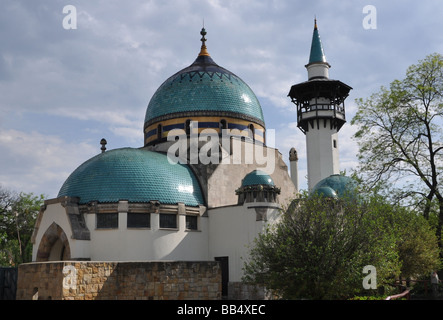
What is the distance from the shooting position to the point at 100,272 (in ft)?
74.1

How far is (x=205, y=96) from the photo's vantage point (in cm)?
3772

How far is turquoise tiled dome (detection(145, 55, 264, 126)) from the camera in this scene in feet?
123

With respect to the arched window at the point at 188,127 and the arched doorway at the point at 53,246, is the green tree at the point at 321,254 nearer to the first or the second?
the arched doorway at the point at 53,246

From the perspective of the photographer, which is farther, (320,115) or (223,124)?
(320,115)

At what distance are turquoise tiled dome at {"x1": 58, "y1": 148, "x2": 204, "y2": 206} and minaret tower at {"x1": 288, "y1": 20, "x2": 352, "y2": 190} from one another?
12402mm

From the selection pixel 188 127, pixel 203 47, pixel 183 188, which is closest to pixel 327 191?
pixel 183 188

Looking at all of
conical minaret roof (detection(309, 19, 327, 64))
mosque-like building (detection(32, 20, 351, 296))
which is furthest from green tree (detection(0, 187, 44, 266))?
conical minaret roof (detection(309, 19, 327, 64))

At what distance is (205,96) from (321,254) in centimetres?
2170

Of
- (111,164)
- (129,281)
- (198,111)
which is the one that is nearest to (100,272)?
(129,281)

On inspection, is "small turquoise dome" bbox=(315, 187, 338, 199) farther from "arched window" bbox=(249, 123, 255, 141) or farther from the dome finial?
the dome finial

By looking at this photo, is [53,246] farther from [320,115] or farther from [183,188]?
[320,115]

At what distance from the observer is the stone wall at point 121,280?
Result: 71.5ft

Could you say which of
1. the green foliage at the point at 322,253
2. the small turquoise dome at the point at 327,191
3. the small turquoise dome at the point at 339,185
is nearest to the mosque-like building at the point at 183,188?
the small turquoise dome at the point at 327,191

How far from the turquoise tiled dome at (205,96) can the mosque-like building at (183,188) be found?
0.28 feet
